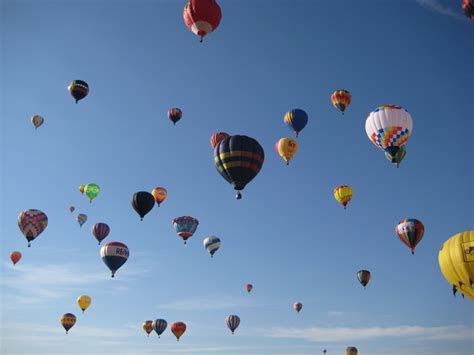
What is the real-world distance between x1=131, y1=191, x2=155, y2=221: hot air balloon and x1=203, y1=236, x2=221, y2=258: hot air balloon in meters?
13.0

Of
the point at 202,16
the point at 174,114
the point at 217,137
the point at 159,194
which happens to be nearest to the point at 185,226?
the point at 159,194

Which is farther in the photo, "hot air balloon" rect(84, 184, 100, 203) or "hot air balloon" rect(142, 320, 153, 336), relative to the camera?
"hot air balloon" rect(142, 320, 153, 336)

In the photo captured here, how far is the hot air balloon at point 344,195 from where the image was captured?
148 feet

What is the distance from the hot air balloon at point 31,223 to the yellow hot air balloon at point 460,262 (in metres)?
36.3

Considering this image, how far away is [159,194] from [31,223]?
13.4 meters

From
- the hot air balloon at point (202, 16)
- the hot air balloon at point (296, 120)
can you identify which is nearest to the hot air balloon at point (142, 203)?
the hot air balloon at point (296, 120)

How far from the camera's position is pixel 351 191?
150 ft

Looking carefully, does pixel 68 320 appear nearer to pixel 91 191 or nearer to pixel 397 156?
pixel 91 191

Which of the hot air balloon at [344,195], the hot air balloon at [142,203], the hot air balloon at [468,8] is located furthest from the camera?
the hot air balloon at [344,195]

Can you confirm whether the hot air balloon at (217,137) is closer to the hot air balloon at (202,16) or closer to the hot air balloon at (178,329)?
the hot air balloon at (202,16)

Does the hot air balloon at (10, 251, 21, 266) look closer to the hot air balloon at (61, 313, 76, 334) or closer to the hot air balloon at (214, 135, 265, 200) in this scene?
the hot air balloon at (61, 313, 76, 334)

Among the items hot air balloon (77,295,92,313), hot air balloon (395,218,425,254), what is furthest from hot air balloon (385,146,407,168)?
hot air balloon (77,295,92,313)

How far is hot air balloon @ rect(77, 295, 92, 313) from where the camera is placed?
5713cm

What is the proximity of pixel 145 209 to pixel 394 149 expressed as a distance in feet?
73.5
